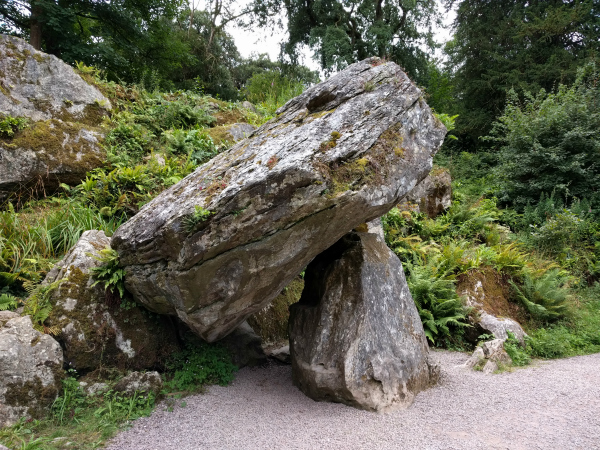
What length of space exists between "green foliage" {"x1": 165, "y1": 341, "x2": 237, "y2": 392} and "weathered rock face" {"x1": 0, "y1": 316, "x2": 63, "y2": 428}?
123cm

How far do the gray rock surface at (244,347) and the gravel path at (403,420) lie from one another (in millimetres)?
500

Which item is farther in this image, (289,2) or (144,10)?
(289,2)

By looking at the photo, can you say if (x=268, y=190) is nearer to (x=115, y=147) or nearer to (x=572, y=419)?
(x=572, y=419)

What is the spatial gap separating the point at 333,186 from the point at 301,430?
251cm

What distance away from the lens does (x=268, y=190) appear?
3486 mm

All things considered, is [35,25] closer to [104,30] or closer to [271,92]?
[104,30]

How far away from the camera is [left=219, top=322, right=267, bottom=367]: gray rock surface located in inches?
207

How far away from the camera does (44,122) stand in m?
7.55

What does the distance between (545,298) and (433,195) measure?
168 inches

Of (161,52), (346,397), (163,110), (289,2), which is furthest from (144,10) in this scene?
(346,397)

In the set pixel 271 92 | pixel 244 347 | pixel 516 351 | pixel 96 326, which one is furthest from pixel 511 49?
pixel 96 326

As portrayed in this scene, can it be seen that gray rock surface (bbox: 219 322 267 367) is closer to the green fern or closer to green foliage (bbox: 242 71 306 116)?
the green fern

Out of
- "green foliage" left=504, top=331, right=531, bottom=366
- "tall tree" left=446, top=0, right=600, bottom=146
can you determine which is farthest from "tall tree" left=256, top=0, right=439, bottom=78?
"green foliage" left=504, top=331, right=531, bottom=366

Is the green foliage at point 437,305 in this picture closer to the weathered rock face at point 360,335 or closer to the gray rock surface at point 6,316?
the weathered rock face at point 360,335
